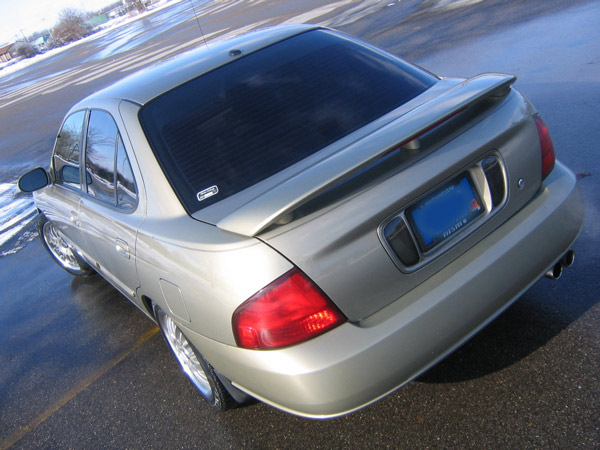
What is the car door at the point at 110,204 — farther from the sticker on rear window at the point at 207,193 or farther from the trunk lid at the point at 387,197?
the trunk lid at the point at 387,197

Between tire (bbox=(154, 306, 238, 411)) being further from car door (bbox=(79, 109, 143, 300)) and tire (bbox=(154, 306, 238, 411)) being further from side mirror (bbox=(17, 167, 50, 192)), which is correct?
side mirror (bbox=(17, 167, 50, 192))

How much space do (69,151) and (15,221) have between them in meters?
4.00

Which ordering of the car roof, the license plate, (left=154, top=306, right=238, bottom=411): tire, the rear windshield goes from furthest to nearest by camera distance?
the car roof < (left=154, top=306, right=238, bottom=411): tire < the rear windshield < the license plate

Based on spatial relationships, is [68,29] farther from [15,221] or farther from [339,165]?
[339,165]

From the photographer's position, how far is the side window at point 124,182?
3000 mm

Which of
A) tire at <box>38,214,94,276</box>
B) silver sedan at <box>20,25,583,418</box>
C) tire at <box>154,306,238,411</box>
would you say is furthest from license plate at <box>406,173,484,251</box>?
tire at <box>38,214,94,276</box>

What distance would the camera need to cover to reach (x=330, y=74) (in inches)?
123

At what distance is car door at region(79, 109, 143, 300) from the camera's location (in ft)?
10.0

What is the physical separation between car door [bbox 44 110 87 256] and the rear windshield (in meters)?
1.18

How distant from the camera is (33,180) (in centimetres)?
447

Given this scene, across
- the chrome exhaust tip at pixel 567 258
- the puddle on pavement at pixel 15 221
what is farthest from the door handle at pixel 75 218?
the chrome exhaust tip at pixel 567 258

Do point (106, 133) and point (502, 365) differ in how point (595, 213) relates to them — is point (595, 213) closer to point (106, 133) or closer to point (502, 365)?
point (502, 365)

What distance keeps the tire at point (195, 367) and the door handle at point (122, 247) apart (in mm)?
343

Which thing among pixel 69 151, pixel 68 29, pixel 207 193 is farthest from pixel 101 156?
pixel 68 29
